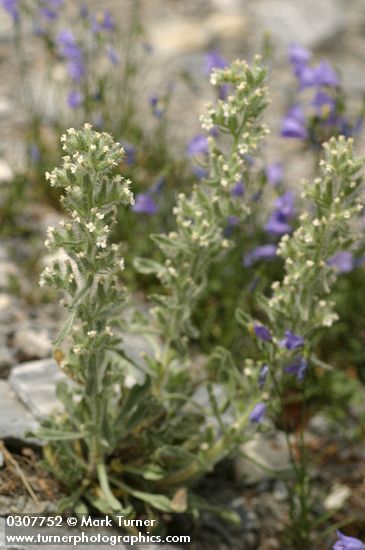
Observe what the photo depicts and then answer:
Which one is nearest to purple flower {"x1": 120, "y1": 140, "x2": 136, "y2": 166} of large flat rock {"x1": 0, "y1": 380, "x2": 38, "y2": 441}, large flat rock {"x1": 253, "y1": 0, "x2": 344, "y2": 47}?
large flat rock {"x1": 0, "y1": 380, "x2": 38, "y2": 441}

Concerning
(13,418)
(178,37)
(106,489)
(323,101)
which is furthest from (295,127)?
(178,37)

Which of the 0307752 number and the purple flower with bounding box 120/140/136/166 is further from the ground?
the purple flower with bounding box 120/140/136/166

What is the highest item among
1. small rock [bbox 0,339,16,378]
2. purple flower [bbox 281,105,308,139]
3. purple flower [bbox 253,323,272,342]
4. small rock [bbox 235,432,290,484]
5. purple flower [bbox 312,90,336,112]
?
purple flower [bbox 312,90,336,112]

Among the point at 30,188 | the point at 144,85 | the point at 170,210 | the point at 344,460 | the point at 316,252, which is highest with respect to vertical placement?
the point at 144,85

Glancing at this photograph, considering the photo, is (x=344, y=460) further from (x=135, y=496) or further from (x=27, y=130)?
(x=27, y=130)

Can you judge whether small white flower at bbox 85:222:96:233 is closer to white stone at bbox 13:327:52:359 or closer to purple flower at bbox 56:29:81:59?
white stone at bbox 13:327:52:359

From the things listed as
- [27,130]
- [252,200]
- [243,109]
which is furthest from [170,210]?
[243,109]

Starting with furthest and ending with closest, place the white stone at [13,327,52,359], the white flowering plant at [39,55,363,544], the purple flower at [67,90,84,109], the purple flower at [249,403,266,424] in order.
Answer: the purple flower at [67,90,84,109] < the white stone at [13,327,52,359] < the purple flower at [249,403,266,424] < the white flowering plant at [39,55,363,544]
